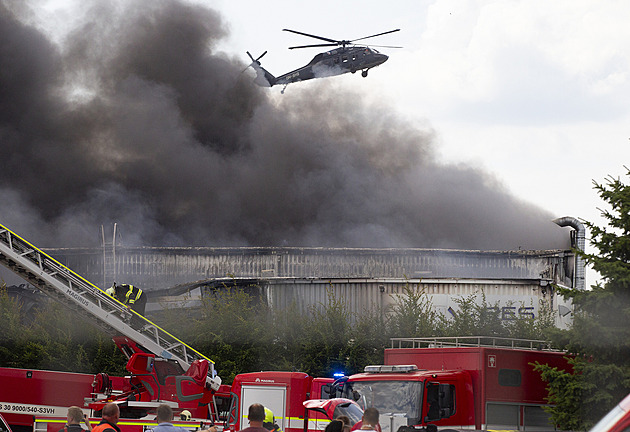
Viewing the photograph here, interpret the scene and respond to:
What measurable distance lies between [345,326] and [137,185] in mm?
27261

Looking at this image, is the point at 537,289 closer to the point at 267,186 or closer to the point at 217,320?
the point at 217,320

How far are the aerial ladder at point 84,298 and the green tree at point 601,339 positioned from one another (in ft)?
24.3

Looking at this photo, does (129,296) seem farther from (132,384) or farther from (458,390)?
(458,390)

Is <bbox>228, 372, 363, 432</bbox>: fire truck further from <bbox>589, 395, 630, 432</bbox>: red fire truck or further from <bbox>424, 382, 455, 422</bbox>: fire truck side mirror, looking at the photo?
<bbox>589, 395, 630, 432</bbox>: red fire truck

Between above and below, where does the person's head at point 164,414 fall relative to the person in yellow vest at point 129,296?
below

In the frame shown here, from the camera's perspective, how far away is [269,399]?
1425 cm

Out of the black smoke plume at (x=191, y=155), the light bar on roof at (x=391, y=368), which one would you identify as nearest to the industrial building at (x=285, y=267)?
the black smoke plume at (x=191, y=155)

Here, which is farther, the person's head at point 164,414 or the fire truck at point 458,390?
the fire truck at point 458,390

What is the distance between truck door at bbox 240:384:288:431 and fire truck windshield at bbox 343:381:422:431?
76.3 inches

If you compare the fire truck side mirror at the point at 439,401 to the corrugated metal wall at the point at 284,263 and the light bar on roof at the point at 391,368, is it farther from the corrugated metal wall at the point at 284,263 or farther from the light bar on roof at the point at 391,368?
the corrugated metal wall at the point at 284,263

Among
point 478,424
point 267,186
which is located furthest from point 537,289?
point 267,186

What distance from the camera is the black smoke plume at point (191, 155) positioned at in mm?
48531

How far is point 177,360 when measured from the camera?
17750 millimetres

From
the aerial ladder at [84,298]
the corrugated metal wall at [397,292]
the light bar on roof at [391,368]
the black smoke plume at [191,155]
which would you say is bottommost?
the light bar on roof at [391,368]
